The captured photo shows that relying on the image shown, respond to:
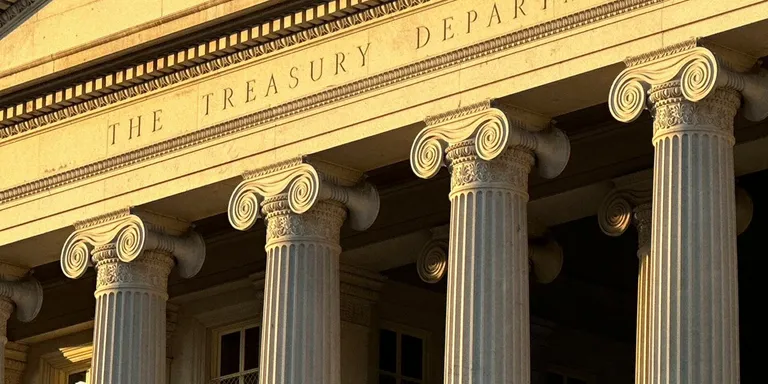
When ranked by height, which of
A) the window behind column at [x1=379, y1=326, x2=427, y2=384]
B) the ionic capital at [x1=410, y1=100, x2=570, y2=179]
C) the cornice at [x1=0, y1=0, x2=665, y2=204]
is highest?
the cornice at [x1=0, y1=0, x2=665, y2=204]

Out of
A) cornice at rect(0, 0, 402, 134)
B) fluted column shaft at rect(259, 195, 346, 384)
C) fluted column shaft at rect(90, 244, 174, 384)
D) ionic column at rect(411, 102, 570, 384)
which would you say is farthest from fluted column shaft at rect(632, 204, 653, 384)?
fluted column shaft at rect(90, 244, 174, 384)

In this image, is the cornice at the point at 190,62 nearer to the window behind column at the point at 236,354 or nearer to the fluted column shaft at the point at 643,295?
the fluted column shaft at the point at 643,295

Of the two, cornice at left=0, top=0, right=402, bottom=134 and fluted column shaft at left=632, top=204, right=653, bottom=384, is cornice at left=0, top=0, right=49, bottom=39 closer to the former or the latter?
cornice at left=0, top=0, right=402, bottom=134

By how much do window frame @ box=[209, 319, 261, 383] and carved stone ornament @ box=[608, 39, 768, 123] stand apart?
15710 millimetres

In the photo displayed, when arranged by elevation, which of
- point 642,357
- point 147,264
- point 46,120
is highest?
point 46,120

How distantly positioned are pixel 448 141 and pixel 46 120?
1116 cm

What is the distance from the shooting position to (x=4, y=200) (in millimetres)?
52219

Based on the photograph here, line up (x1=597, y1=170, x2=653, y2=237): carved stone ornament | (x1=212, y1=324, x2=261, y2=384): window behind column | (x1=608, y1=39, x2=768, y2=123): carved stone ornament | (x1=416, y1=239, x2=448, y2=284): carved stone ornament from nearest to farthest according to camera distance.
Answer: (x1=608, y1=39, x2=768, y2=123): carved stone ornament
(x1=597, y1=170, x2=653, y2=237): carved stone ornament
(x1=416, y1=239, x2=448, y2=284): carved stone ornament
(x1=212, y1=324, x2=261, y2=384): window behind column

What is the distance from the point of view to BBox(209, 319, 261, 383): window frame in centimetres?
5491

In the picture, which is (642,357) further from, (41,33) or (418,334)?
(41,33)

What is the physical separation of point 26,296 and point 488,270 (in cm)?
1396

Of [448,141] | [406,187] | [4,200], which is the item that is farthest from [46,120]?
[448,141]

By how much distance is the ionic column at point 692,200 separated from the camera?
129 feet

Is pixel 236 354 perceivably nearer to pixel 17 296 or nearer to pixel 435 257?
pixel 17 296
